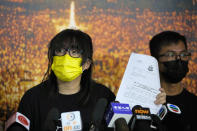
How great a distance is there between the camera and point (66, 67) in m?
1.31

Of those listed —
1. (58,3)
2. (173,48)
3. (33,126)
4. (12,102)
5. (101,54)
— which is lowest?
(12,102)

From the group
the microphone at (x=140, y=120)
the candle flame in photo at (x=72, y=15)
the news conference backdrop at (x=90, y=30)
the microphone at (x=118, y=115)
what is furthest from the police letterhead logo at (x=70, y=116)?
the candle flame in photo at (x=72, y=15)

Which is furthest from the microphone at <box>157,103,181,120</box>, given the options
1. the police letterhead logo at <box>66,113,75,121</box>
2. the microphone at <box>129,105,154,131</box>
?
the police letterhead logo at <box>66,113,75,121</box>

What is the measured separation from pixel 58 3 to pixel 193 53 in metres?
1.48

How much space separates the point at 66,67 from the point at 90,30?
87cm

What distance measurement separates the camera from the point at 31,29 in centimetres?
200

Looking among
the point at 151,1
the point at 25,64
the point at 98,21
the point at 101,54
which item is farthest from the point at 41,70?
the point at 151,1

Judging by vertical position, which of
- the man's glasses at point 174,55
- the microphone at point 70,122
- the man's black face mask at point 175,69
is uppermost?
the man's glasses at point 174,55

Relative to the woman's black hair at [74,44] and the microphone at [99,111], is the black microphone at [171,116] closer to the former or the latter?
the microphone at [99,111]

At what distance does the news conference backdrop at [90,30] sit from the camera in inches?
78.0

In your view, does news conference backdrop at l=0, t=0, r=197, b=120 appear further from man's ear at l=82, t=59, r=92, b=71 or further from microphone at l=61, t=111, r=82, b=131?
microphone at l=61, t=111, r=82, b=131

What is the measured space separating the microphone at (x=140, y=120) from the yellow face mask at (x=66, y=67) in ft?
1.70

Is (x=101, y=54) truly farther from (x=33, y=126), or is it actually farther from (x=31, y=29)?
(x=33, y=126)

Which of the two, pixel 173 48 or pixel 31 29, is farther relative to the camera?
pixel 31 29
